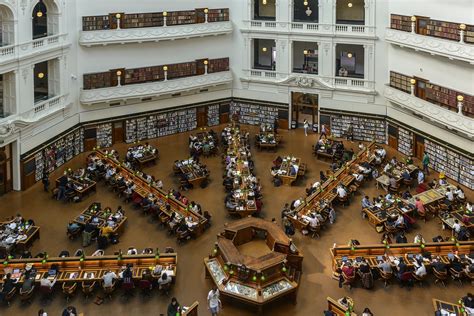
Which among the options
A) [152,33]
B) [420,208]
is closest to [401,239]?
[420,208]

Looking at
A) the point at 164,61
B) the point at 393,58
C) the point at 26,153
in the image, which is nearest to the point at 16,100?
the point at 26,153

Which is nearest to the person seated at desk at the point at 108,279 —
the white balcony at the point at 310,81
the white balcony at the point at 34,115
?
the white balcony at the point at 34,115

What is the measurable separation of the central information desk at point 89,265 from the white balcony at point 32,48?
10.2 meters

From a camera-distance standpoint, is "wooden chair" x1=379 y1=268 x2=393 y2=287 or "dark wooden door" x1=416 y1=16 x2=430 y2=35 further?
"dark wooden door" x1=416 y1=16 x2=430 y2=35

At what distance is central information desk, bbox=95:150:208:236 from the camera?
22672 millimetres

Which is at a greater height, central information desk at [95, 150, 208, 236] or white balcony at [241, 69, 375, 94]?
white balcony at [241, 69, 375, 94]

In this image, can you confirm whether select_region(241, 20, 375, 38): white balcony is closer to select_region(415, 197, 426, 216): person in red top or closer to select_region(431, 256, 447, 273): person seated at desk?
select_region(415, 197, 426, 216): person in red top

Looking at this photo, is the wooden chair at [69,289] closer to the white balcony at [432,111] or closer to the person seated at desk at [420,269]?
the person seated at desk at [420,269]

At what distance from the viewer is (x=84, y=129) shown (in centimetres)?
3183

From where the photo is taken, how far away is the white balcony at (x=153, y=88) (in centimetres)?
3134

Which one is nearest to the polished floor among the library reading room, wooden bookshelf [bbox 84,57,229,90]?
the library reading room

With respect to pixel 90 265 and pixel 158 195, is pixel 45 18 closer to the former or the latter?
pixel 158 195

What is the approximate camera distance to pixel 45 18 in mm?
29203

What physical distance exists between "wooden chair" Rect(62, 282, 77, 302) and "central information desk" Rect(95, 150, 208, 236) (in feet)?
18.3
